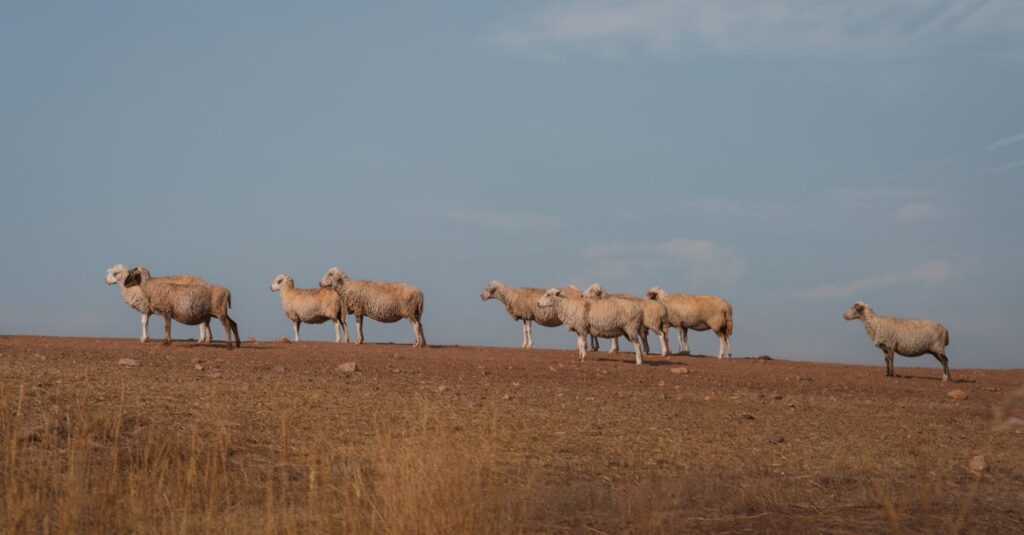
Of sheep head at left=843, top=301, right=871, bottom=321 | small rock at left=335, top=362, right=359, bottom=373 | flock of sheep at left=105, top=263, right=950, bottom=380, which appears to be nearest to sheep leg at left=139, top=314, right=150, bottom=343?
flock of sheep at left=105, top=263, right=950, bottom=380

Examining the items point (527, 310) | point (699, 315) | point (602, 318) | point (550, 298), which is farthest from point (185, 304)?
point (699, 315)

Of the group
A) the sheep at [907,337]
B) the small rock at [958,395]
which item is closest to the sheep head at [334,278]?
the sheep at [907,337]

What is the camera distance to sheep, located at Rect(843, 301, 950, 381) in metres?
29.4

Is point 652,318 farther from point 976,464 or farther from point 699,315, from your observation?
point 976,464

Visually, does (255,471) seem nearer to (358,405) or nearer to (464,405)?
(358,405)

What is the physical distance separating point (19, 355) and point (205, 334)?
8.10 m

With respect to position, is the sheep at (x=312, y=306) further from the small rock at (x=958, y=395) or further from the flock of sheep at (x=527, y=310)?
the small rock at (x=958, y=395)

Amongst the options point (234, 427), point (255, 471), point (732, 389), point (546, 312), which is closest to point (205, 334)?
point (546, 312)

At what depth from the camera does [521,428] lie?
1534cm

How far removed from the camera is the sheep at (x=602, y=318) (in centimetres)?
2900

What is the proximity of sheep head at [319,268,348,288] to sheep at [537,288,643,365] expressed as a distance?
8731mm

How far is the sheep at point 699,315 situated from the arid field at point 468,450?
1068 centimetres

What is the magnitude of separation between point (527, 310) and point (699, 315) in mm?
6101

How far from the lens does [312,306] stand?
36.8 m
